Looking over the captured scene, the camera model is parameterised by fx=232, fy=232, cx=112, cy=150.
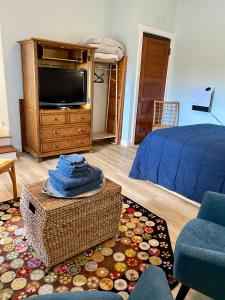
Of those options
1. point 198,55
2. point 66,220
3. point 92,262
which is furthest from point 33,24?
point 92,262

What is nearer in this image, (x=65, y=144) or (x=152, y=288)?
(x=152, y=288)

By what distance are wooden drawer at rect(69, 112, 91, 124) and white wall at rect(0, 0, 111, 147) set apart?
2.80ft

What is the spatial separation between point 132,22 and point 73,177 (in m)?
3.39

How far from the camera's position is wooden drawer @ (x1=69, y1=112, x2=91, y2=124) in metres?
3.60

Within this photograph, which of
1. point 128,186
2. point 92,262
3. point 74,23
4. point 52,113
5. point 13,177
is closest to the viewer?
point 92,262

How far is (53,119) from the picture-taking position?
3.42 m

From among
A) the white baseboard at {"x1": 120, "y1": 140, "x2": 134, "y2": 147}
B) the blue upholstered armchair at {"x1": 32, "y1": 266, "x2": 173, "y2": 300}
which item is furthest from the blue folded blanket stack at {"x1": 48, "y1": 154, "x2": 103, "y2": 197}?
the white baseboard at {"x1": 120, "y1": 140, "x2": 134, "y2": 147}

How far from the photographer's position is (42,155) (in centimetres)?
344

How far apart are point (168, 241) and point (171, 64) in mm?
3799

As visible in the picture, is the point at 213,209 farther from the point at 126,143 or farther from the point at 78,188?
the point at 126,143

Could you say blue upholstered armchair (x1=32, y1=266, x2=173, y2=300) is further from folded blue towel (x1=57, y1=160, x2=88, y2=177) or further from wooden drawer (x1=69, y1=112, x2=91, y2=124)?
wooden drawer (x1=69, y1=112, x2=91, y2=124)

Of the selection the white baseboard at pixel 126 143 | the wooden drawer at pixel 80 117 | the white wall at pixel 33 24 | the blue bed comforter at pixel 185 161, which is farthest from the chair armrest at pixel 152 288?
the white baseboard at pixel 126 143

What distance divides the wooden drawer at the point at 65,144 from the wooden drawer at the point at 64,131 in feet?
0.30

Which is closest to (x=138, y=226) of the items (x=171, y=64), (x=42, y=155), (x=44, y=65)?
(x=42, y=155)
